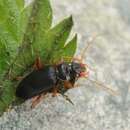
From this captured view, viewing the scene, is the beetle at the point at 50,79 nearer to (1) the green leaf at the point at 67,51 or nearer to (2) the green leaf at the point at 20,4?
(1) the green leaf at the point at 67,51

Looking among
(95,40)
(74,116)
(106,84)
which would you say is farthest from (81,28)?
(74,116)

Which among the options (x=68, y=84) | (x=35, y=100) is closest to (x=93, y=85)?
(x=68, y=84)

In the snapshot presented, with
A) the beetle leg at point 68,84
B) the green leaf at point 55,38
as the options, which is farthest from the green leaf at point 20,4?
the beetle leg at point 68,84

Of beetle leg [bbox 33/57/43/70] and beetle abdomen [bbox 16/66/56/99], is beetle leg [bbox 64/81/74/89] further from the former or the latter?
beetle leg [bbox 33/57/43/70]

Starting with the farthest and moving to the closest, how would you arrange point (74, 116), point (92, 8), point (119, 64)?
point (92, 8), point (119, 64), point (74, 116)

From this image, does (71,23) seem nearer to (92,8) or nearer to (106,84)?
(106,84)
